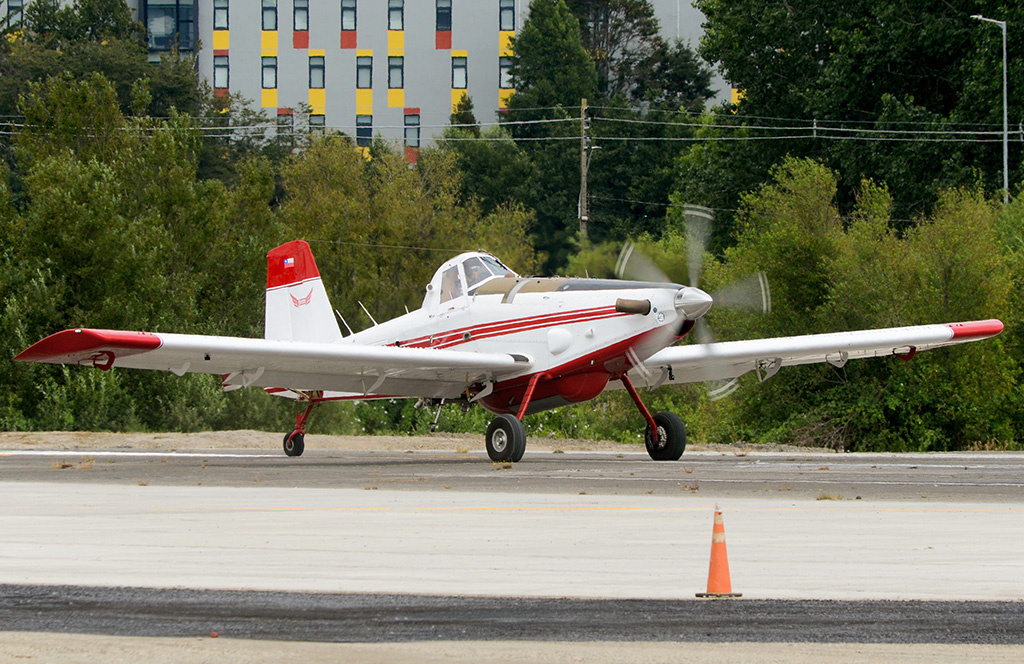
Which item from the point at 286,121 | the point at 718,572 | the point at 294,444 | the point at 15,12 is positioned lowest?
the point at 294,444

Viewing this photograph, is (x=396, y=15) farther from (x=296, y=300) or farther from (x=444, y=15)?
(x=296, y=300)

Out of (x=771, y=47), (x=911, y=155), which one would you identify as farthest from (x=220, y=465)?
(x=771, y=47)

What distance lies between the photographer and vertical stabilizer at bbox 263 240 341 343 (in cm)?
2233

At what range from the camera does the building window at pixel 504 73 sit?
7726cm

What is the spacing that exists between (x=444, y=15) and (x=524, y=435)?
61667 mm

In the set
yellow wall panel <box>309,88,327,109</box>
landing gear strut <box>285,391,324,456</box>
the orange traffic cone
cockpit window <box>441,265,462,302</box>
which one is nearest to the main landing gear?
cockpit window <box>441,265,462,302</box>

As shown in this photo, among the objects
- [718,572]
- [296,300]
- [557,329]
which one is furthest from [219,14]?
[718,572]

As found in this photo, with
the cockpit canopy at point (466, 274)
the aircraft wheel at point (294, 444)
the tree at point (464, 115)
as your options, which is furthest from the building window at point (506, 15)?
the cockpit canopy at point (466, 274)

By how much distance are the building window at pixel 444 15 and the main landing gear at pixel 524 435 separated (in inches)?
2338

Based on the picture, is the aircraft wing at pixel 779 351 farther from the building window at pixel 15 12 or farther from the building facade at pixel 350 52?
the building window at pixel 15 12

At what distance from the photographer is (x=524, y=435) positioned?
56.6ft

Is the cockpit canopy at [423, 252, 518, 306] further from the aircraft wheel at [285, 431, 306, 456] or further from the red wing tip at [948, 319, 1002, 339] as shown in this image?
the red wing tip at [948, 319, 1002, 339]

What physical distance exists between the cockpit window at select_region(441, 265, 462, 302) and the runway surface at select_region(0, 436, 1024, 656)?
5.37 m

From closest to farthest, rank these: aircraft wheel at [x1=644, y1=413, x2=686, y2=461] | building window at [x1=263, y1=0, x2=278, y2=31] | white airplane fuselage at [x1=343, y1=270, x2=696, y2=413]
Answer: white airplane fuselage at [x1=343, y1=270, x2=696, y2=413] < aircraft wheel at [x1=644, y1=413, x2=686, y2=461] < building window at [x1=263, y1=0, x2=278, y2=31]
